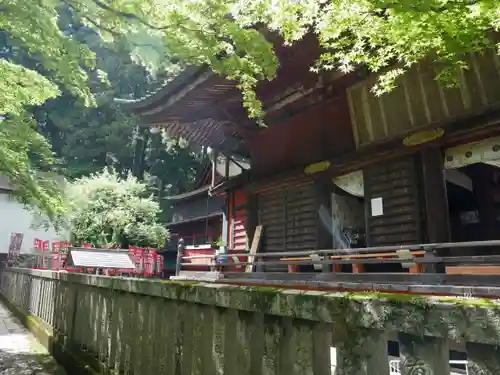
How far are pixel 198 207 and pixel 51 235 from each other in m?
12.8

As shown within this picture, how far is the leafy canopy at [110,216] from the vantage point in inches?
756

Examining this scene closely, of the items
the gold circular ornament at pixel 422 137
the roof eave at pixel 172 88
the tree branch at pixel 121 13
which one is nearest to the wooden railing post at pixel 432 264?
the gold circular ornament at pixel 422 137

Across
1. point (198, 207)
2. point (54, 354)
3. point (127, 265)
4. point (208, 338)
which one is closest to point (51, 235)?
point (198, 207)

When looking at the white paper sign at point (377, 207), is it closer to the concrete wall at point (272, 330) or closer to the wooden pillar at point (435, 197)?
the wooden pillar at point (435, 197)

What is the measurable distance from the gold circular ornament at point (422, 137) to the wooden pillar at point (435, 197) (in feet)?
0.57

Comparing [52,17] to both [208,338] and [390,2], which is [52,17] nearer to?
[390,2]

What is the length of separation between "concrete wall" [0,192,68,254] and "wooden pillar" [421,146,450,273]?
28.3 meters

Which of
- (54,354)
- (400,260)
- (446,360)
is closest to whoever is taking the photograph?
(446,360)

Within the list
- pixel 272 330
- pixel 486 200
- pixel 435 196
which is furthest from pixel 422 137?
pixel 272 330

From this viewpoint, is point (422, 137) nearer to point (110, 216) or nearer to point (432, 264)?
point (432, 264)

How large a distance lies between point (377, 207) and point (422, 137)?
5.33 ft

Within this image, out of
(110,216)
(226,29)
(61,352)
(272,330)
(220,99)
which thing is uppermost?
(220,99)

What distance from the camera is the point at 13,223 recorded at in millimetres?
29734

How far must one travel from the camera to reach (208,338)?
2.32 m
